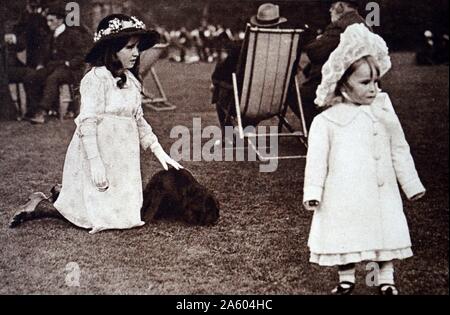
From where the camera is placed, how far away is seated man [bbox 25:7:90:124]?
2.95m

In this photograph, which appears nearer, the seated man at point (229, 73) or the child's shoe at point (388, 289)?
the child's shoe at point (388, 289)

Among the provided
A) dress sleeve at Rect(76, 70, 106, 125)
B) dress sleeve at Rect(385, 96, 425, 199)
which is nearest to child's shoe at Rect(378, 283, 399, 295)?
dress sleeve at Rect(385, 96, 425, 199)

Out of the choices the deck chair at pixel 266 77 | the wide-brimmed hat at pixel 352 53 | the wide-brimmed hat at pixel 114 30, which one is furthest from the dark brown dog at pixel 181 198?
the wide-brimmed hat at pixel 352 53

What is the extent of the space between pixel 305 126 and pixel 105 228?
126 centimetres

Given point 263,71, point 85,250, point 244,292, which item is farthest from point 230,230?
point 263,71

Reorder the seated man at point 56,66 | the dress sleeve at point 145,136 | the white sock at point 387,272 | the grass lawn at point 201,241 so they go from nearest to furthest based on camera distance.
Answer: the white sock at point 387,272, the grass lawn at point 201,241, the dress sleeve at point 145,136, the seated man at point 56,66

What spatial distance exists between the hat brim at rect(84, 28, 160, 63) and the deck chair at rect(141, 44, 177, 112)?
38 centimetres

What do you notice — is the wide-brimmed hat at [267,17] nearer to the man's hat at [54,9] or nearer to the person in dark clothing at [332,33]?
the person in dark clothing at [332,33]

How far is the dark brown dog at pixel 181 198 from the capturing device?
9.30 feet

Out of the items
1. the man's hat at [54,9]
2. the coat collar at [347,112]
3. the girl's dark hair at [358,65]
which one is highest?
the girl's dark hair at [358,65]

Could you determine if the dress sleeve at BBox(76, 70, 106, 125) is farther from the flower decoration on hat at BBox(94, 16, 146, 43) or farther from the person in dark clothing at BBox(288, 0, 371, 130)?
the person in dark clothing at BBox(288, 0, 371, 130)

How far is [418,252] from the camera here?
2562 mm

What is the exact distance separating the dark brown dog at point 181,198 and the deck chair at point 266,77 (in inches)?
26.8
